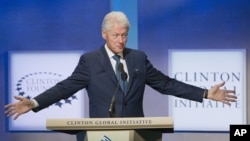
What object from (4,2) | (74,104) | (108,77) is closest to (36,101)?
(108,77)

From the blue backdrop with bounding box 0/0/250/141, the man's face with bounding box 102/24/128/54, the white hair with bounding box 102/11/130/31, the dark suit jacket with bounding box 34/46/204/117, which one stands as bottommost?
the dark suit jacket with bounding box 34/46/204/117

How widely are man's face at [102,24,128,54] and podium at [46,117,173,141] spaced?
64cm

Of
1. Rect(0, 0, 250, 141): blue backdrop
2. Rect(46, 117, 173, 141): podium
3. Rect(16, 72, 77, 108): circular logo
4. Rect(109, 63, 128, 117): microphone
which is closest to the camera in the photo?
Rect(46, 117, 173, 141): podium

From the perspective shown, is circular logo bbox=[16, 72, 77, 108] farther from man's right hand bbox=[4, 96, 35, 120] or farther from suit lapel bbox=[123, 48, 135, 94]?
man's right hand bbox=[4, 96, 35, 120]

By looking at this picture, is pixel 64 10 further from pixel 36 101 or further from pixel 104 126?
pixel 104 126

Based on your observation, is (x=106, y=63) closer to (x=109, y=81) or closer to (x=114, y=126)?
(x=109, y=81)

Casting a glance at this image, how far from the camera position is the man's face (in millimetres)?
2643

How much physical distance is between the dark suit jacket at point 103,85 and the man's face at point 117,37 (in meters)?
0.06

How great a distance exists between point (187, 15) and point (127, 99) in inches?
79.1

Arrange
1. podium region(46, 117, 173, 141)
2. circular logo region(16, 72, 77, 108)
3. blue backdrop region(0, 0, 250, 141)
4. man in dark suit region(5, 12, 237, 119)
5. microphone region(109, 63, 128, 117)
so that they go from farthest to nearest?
circular logo region(16, 72, 77, 108) < blue backdrop region(0, 0, 250, 141) < man in dark suit region(5, 12, 237, 119) < microphone region(109, 63, 128, 117) < podium region(46, 117, 173, 141)

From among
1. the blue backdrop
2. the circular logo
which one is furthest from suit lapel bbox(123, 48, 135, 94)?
the circular logo

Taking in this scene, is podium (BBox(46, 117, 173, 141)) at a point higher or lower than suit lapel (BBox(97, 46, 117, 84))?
lower

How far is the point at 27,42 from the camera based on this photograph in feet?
15.1

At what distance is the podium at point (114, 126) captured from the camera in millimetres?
2107
